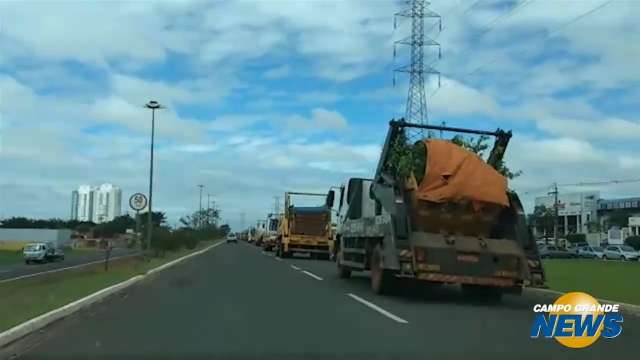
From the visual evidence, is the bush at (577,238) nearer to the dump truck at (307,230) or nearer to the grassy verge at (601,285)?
the dump truck at (307,230)

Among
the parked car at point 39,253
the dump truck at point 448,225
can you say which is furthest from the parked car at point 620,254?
the dump truck at point 448,225

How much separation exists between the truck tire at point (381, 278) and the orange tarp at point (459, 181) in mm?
2173

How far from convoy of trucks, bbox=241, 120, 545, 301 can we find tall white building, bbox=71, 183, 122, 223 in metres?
136

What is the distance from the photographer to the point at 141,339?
11.5 m

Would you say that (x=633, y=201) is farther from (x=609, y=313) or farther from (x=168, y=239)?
(x=609, y=313)

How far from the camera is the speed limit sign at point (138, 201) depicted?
28.9 m

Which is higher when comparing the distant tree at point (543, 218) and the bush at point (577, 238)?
the distant tree at point (543, 218)

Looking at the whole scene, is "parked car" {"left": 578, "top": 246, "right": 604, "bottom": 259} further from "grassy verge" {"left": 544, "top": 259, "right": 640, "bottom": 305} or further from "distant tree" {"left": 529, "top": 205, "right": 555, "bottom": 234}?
"grassy verge" {"left": 544, "top": 259, "right": 640, "bottom": 305}

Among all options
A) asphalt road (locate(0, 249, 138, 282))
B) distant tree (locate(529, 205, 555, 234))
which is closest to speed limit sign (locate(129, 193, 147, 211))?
asphalt road (locate(0, 249, 138, 282))

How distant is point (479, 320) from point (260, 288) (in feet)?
27.2

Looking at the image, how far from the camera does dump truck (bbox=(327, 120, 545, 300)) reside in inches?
666

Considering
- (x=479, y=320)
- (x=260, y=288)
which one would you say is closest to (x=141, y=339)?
(x=479, y=320)

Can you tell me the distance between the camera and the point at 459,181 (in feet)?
57.6

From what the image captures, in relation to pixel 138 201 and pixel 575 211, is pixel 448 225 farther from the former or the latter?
pixel 575 211
